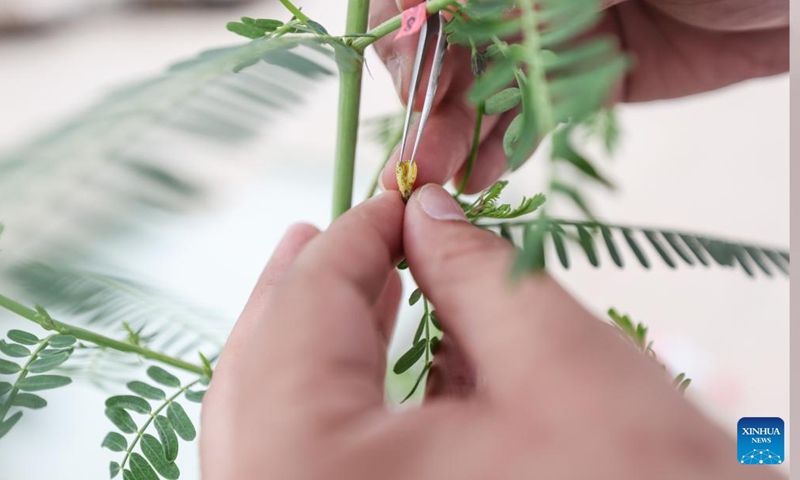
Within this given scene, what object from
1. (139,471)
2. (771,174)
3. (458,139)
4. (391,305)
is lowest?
(139,471)

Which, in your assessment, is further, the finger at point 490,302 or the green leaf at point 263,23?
the green leaf at point 263,23

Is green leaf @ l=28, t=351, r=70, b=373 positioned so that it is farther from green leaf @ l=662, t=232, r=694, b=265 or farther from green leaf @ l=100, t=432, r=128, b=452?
green leaf @ l=662, t=232, r=694, b=265

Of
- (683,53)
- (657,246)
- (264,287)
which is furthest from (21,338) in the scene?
(683,53)

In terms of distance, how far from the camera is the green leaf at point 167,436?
1.26 ft

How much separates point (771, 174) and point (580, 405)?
116 cm

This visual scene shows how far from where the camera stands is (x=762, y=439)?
1.39 ft

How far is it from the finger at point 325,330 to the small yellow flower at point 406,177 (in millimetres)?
76

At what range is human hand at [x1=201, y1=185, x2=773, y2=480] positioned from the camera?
22 centimetres

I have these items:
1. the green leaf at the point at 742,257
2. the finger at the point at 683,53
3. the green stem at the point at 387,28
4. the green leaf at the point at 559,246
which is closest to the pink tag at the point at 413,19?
the green stem at the point at 387,28

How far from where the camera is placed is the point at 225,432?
0.80ft

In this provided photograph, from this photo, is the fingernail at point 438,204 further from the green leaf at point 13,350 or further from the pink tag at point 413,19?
the green leaf at point 13,350

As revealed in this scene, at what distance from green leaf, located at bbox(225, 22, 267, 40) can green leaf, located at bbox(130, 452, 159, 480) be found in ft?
0.76
